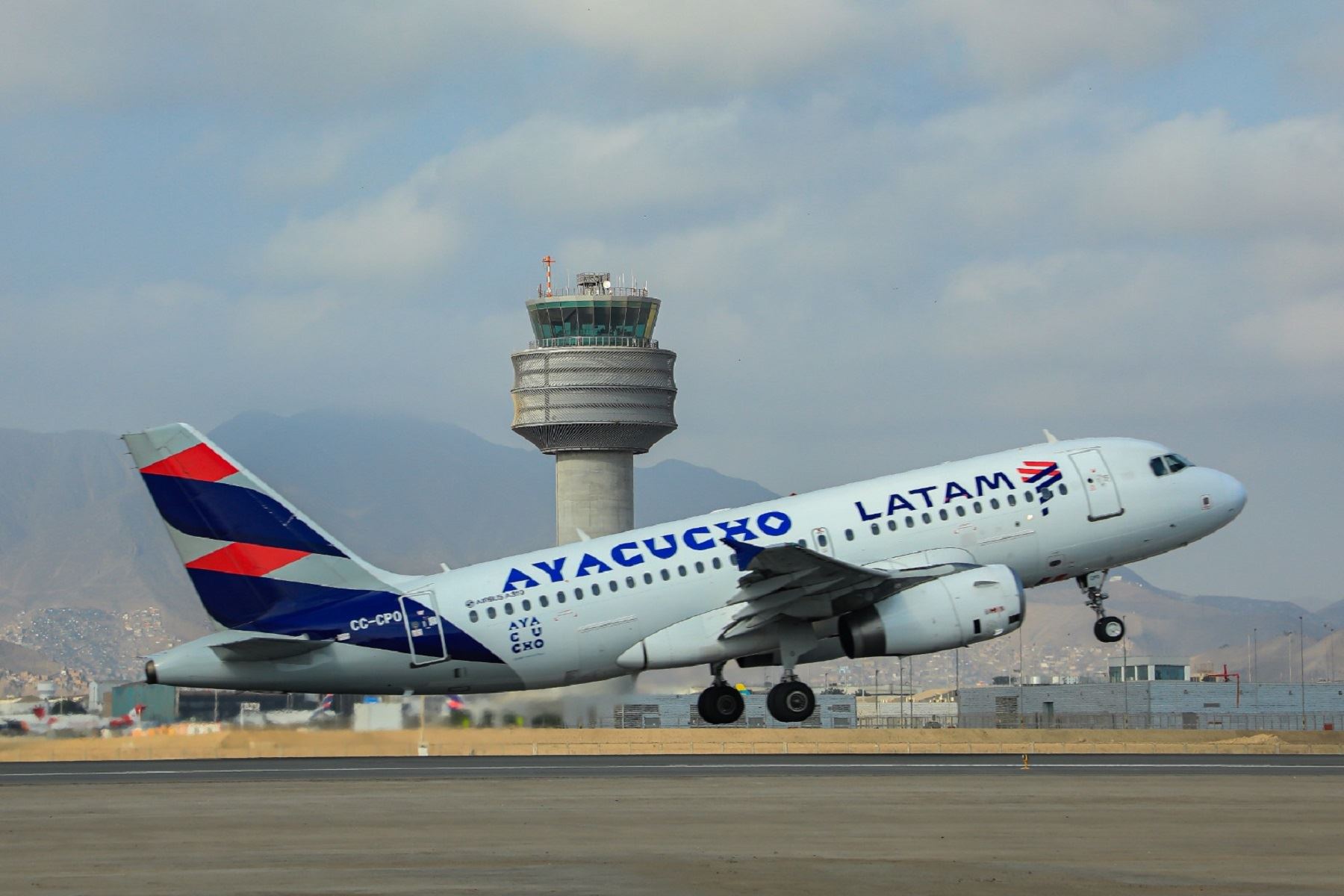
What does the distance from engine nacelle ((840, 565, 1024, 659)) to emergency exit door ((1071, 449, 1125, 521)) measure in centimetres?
379

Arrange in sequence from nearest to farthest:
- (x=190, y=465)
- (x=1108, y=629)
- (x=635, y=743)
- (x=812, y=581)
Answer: (x=190, y=465) → (x=812, y=581) → (x=1108, y=629) → (x=635, y=743)

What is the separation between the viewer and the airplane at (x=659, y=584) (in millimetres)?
48312

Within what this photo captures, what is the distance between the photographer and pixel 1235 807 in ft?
A: 114

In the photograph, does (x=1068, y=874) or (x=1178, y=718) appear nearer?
(x=1068, y=874)

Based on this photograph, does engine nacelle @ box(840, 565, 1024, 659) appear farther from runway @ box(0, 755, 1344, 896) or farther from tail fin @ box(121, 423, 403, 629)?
tail fin @ box(121, 423, 403, 629)

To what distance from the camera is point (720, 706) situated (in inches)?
2055

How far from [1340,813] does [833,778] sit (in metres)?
11.5

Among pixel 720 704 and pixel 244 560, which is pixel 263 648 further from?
pixel 720 704

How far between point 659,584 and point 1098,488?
1252cm

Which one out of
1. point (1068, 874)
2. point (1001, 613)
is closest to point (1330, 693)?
point (1001, 613)

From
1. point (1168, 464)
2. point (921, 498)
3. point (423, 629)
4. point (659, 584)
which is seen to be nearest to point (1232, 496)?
point (1168, 464)

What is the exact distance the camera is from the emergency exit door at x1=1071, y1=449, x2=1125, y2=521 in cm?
5200

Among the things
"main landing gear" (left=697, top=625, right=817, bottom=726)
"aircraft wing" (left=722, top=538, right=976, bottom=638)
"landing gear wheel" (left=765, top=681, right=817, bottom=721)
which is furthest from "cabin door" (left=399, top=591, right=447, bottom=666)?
"landing gear wheel" (left=765, top=681, right=817, bottom=721)

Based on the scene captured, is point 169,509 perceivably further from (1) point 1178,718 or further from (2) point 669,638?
(1) point 1178,718
